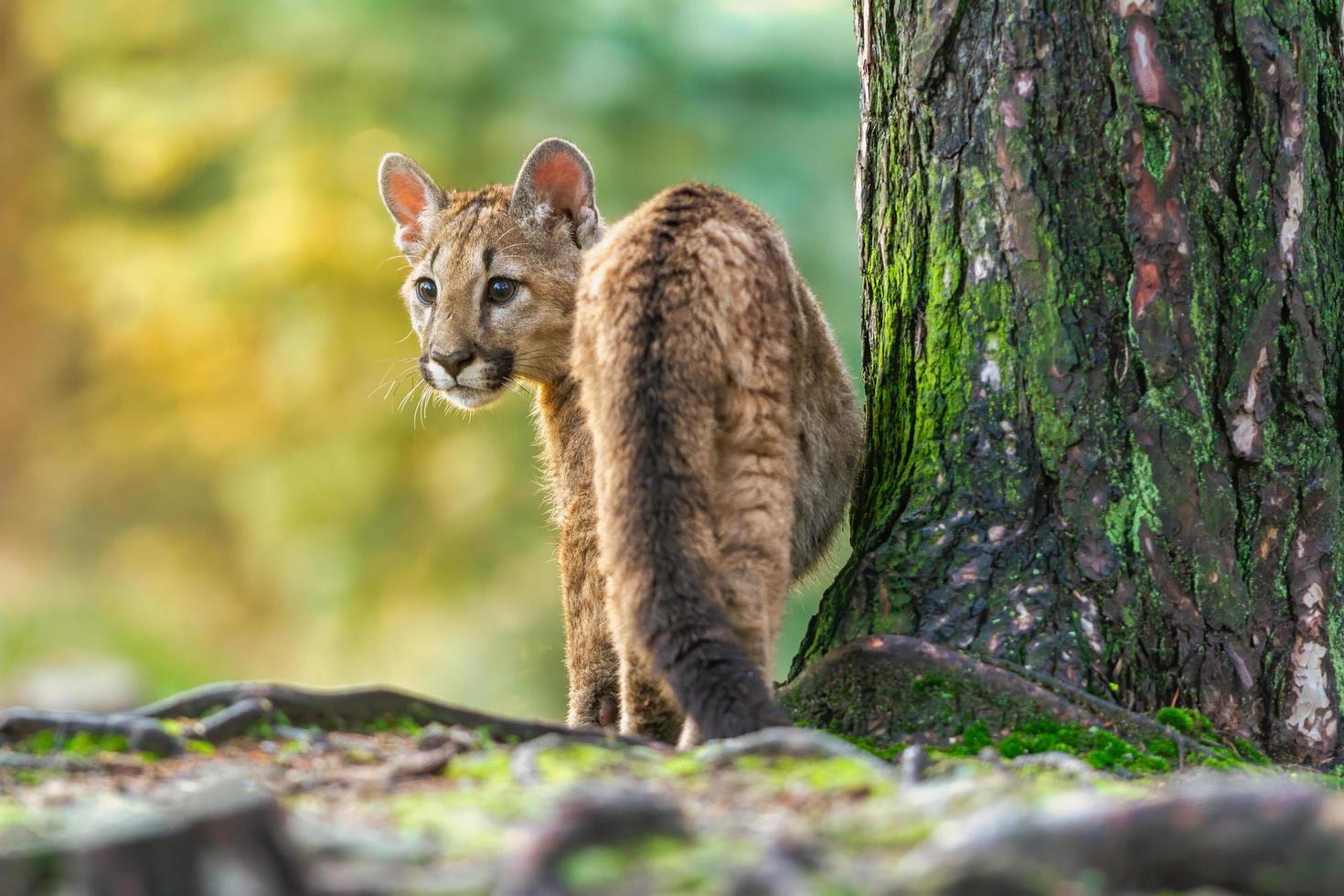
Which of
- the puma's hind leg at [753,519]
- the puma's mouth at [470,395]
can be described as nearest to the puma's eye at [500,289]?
the puma's mouth at [470,395]

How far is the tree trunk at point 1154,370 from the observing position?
4305 mm

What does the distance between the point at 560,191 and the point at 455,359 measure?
0.80m

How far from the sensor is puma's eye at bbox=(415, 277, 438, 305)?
624cm

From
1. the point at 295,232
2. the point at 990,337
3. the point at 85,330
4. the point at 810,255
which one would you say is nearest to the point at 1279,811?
the point at 990,337

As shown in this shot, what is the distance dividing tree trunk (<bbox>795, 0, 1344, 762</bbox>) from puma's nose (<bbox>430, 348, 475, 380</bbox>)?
210 cm

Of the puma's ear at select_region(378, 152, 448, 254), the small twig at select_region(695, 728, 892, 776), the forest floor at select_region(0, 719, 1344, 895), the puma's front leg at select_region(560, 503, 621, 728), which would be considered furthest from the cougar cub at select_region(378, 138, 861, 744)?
the puma's ear at select_region(378, 152, 448, 254)

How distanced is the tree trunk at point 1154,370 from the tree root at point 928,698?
9cm

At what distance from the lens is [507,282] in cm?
605

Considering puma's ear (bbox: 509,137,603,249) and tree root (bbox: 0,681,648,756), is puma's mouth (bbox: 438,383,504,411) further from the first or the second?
tree root (bbox: 0,681,648,756)

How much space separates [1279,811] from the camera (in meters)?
2.52

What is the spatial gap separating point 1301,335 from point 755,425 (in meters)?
1.54

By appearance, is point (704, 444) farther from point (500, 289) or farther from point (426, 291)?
point (426, 291)

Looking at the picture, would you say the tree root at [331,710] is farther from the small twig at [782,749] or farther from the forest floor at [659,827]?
the small twig at [782,749]

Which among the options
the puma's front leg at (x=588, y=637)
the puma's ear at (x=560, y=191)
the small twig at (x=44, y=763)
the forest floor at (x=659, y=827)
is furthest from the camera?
the puma's ear at (x=560, y=191)
